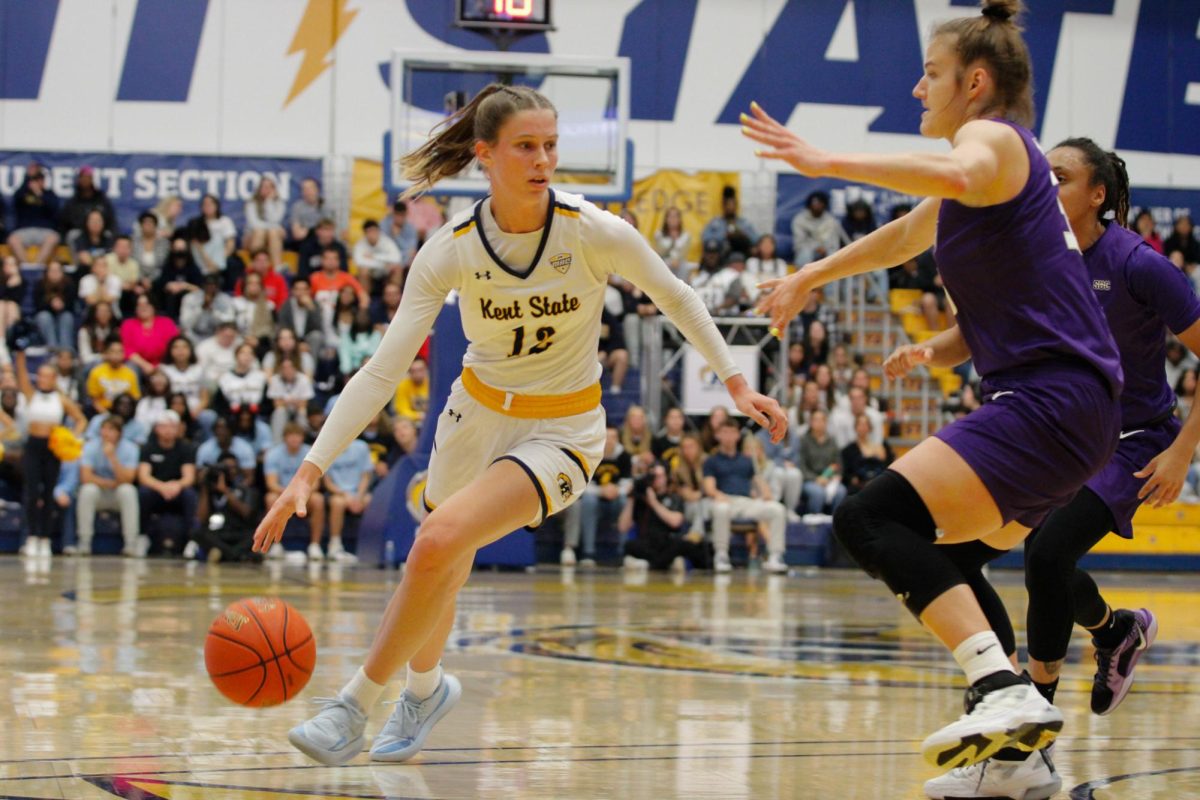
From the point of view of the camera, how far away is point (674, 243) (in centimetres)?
1942

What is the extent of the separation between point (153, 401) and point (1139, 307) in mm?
12181

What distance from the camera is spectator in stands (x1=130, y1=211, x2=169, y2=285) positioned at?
18.3 m

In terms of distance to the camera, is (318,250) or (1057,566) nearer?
(1057,566)

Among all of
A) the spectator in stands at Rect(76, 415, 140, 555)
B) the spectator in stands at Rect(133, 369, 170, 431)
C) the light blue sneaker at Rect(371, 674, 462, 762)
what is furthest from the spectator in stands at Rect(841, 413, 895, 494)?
the light blue sneaker at Rect(371, 674, 462, 762)

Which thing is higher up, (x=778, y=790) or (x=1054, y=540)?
(x=1054, y=540)

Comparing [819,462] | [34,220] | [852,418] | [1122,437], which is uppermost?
[34,220]

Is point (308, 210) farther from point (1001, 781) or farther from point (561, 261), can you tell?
point (1001, 781)

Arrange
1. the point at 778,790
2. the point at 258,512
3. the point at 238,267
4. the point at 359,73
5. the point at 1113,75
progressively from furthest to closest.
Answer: the point at 1113,75, the point at 359,73, the point at 238,267, the point at 258,512, the point at 778,790

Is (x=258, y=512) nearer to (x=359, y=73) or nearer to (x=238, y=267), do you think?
(x=238, y=267)

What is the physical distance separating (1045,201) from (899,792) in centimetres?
176

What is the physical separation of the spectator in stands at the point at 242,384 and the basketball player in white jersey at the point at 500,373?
37.0ft

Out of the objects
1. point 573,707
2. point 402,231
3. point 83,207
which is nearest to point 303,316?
point 402,231

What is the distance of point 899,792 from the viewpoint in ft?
15.0

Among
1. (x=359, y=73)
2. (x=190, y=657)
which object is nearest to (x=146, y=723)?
(x=190, y=657)
